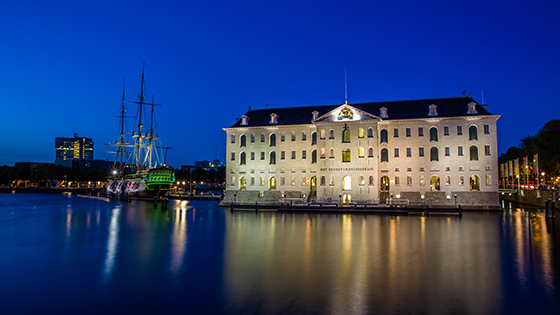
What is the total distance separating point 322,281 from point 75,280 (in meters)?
11.0

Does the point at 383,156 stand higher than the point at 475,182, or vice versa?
the point at 383,156

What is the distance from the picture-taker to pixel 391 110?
54781mm

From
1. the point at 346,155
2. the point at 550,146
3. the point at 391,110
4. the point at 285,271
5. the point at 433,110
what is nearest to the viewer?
the point at 285,271

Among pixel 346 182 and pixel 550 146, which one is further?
pixel 550 146

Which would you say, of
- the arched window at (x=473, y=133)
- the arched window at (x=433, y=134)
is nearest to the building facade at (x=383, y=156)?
the arched window at (x=433, y=134)

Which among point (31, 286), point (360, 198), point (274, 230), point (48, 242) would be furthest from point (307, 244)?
point (360, 198)

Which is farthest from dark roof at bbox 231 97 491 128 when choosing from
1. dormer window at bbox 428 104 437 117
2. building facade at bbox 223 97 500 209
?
dormer window at bbox 428 104 437 117

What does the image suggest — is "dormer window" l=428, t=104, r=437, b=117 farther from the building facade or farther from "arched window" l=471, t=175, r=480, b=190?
"arched window" l=471, t=175, r=480, b=190

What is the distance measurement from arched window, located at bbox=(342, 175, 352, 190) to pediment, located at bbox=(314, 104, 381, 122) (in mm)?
8347

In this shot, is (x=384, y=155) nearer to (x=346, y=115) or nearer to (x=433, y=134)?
(x=433, y=134)

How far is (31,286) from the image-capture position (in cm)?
1564

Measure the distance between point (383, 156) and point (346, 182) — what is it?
6627 mm

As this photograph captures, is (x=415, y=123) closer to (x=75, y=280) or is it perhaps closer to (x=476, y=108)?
(x=476, y=108)

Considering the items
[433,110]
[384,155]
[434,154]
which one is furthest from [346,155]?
[433,110]
